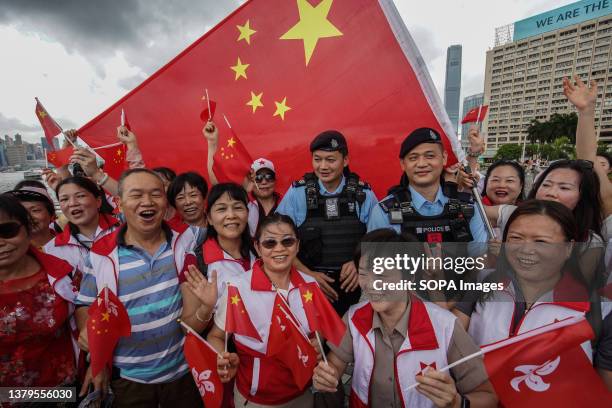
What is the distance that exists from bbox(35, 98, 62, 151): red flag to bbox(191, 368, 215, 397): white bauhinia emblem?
12.5 feet

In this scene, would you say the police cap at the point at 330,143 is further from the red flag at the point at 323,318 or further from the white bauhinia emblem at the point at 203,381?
the white bauhinia emblem at the point at 203,381

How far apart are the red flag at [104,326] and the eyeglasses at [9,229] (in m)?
0.75

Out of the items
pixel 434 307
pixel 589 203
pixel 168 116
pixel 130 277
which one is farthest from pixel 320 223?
pixel 168 116

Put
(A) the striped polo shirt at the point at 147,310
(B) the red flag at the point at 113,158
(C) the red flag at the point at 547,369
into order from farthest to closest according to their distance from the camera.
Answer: (B) the red flag at the point at 113,158
(A) the striped polo shirt at the point at 147,310
(C) the red flag at the point at 547,369

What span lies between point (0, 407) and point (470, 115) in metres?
5.11

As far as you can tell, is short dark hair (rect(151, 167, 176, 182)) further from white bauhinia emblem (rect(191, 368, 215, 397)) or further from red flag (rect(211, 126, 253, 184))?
white bauhinia emblem (rect(191, 368, 215, 397))

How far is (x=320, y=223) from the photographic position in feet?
11.2

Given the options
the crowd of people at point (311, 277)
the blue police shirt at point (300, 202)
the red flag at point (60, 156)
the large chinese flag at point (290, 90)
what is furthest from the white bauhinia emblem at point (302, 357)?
the red flag at point (60, 156)

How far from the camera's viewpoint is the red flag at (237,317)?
6.93ft

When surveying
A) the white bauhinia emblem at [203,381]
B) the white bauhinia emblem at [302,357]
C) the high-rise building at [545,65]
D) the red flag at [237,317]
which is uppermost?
the high-rise building at [545,65]

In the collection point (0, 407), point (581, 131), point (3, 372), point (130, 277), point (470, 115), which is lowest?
point (0, 407)

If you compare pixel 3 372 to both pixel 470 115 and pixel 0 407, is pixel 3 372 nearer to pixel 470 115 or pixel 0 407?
pixel 0 407

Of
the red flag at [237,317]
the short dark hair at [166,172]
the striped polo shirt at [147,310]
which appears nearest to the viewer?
the red flag at [237,317]

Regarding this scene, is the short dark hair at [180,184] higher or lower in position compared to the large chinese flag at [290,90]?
lower
